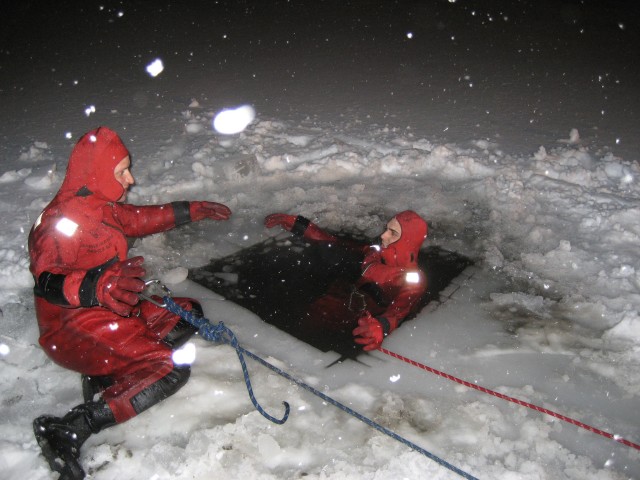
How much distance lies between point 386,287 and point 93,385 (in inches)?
80.9

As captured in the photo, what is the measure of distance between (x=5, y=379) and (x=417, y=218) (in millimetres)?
2877

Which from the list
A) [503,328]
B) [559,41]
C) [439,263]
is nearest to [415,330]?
[503,328]

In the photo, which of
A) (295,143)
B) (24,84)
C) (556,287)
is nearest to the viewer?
(556,287)

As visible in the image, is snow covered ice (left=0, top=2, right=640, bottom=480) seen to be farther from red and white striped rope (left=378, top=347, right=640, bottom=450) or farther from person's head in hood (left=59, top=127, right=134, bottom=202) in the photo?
person's head in hood (left=59, top=127, right=134, bottom=202)

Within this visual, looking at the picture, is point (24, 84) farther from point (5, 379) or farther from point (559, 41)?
point (559, 41)

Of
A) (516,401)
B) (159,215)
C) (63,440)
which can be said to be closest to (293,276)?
(159,215)

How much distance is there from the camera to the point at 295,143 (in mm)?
6727

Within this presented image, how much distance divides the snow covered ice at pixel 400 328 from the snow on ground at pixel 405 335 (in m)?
0.01

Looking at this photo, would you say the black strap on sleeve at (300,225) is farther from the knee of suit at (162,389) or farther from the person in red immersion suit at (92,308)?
the knee of suit at (162,389)

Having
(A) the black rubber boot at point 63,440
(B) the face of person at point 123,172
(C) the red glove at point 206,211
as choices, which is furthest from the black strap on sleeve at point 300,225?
(A) the black rubber boot at point 63,440

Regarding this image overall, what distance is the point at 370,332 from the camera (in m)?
3.29

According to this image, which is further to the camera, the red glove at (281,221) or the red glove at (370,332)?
the red glove at (281,221)

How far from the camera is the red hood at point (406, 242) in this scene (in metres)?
3.66

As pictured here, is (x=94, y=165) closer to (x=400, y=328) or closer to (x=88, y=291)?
(x=88, y=291)
